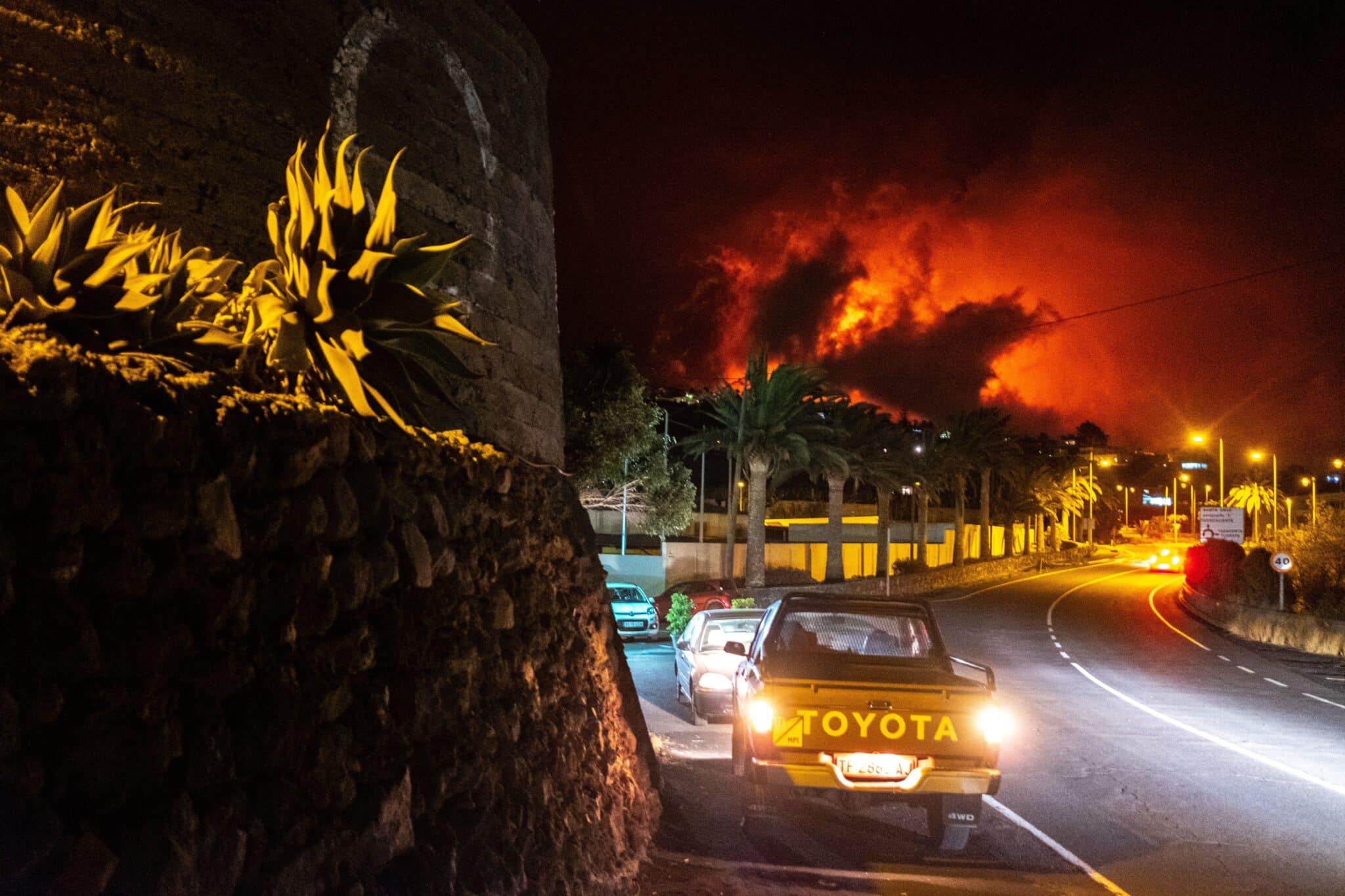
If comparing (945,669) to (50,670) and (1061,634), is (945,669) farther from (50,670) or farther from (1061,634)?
(1061,634)

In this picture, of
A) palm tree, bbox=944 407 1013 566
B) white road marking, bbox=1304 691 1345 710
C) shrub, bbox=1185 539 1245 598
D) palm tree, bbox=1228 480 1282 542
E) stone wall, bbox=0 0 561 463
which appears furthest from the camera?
palm tree, bbox=1228 480 1282 542

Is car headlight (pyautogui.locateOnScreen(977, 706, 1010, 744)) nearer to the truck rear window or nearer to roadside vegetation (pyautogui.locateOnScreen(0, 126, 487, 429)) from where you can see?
the truck rear window

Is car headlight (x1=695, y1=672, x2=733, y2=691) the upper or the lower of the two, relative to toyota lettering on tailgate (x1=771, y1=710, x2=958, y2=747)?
lower

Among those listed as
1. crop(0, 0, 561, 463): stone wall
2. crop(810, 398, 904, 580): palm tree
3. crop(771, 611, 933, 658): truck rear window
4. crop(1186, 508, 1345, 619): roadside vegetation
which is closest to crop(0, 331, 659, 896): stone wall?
crop(0, 0, 561, 463): stone wall

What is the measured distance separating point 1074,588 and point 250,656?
60.7m

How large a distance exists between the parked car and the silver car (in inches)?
494

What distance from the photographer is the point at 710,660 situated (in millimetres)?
14320

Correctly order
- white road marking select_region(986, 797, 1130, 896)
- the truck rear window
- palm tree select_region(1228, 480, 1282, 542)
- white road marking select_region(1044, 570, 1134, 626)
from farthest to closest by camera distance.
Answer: palm tree select_region(1228, 480, 1282, 542), white road marking select_region(1044, 570, 1134, 626), the truck rear window, white road marking select_region(986, 797, 1130, 896)

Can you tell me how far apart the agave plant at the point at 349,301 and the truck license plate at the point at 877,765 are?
426 centimetres

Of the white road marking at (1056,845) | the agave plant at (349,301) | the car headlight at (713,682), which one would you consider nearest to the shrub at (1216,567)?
the car headlight at (713,682)

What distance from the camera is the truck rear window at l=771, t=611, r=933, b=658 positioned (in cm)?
952

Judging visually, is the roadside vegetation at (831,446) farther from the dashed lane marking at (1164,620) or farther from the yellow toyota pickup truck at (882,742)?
the yellow toyota pickup truck at (882,742)

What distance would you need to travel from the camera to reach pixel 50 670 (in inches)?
118

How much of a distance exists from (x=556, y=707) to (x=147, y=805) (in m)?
3.51
